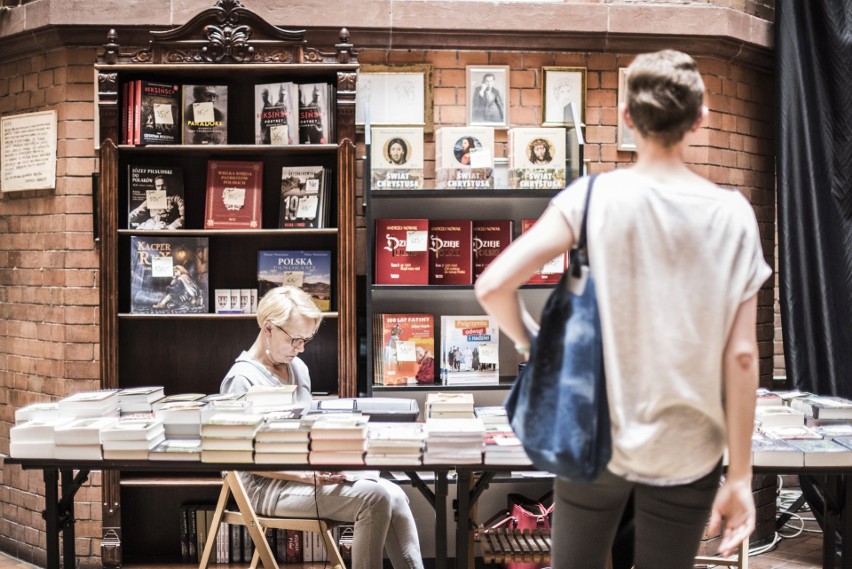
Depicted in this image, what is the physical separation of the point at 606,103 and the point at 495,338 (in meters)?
1.43

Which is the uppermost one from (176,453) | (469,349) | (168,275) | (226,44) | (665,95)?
(226,44)

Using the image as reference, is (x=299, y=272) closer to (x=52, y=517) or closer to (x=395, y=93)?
(x=395, y=93)

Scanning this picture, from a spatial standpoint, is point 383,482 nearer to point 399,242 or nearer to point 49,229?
point 399,242

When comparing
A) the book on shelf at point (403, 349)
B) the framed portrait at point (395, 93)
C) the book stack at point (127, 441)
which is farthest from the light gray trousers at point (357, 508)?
the framed portrait at point (395, 93)

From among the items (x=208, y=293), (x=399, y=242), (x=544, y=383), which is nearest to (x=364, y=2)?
(x=399, y=242)

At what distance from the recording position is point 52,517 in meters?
2.58

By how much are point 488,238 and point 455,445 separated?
1.59 metres

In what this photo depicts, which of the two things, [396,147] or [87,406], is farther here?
[396,147]

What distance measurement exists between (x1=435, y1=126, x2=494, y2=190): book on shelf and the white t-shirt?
92.4 inches

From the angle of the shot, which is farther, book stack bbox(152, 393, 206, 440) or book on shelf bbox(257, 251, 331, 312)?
book on shelf bbox(257, 251, 331, 312)

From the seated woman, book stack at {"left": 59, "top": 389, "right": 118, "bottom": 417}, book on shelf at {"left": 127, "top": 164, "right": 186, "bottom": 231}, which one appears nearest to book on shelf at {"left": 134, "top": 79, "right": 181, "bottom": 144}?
book on shelf at {"left": 127, "top": 164, "right": 186, "bottom": 231}

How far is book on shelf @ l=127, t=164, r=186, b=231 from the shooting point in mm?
3879

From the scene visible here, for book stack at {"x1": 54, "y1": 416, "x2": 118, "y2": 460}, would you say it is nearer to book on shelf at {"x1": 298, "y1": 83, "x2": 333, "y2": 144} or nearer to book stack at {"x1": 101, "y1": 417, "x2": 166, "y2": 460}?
book stack at {"x1": 101, "y1": 417, "x2": 166, "y2": 460}

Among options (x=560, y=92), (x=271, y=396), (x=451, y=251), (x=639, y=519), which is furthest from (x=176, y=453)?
(x=560, y=92)
